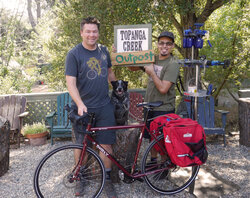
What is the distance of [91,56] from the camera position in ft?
9.53

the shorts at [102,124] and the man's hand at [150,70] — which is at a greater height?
the man's hand at [150,70]

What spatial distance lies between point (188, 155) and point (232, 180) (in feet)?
4.46

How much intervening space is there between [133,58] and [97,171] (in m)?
1.53

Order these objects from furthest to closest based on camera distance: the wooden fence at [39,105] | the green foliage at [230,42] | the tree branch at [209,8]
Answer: the green foliage at [230,42] < the wooden fence at [39,105] < the tree branch at [209,8]

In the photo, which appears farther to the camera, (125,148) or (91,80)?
(125,148)

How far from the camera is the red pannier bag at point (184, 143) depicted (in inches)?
112

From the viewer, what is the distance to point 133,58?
3.32 m

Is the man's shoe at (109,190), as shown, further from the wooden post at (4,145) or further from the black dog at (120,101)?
the wooden post at (4,145)

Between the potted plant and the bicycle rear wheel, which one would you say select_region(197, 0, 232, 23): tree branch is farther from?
the potted plant

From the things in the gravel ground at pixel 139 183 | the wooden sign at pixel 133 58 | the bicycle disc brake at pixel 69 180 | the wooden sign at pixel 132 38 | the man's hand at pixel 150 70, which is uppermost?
the wooden sign at pixel 132 38

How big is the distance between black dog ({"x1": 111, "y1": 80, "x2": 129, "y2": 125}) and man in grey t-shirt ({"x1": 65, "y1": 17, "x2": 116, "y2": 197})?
0.14 meters

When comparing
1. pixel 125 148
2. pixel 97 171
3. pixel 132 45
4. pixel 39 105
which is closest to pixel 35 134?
pixel 39 105

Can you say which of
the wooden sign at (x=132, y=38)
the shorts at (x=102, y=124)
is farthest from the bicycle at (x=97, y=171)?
the wooden sign at (x=132, y=38)

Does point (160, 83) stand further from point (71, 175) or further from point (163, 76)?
point (71, 175)
